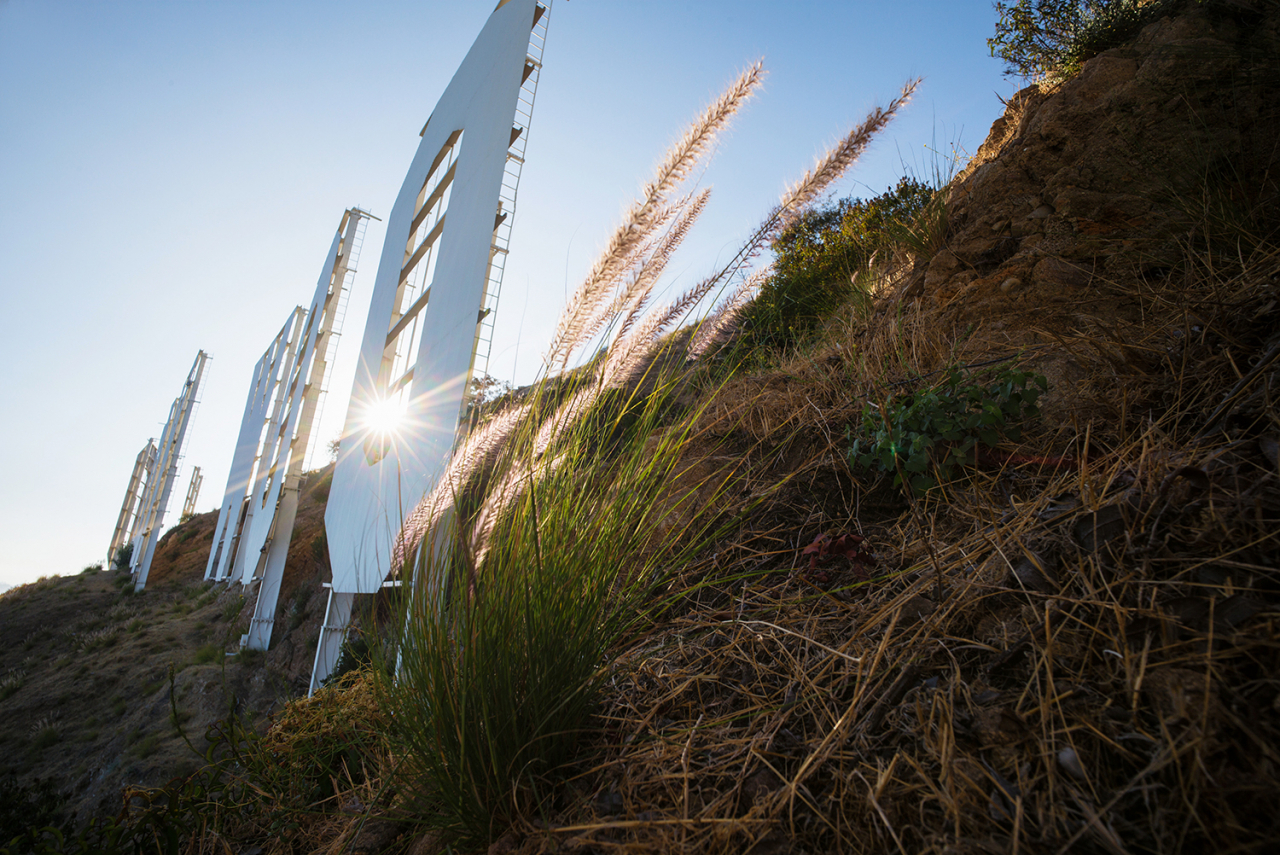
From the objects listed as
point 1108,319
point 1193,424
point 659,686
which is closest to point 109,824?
point 659,686

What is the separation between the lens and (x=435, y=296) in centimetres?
598

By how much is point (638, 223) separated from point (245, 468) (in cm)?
1868

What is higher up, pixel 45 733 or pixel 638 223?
pixel 638 223

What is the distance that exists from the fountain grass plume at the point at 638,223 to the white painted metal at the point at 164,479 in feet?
74.9

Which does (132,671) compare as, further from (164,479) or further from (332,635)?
(164,479)

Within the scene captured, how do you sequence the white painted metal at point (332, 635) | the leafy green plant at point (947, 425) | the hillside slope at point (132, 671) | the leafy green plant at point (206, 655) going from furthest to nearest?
the leafy green plant at point (206, 655) < the hillside slope at point (132, 671) < the white painted metal at point (332, 635) < the leafy green plant at point (947, 425)

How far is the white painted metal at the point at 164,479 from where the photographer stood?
17.8 m

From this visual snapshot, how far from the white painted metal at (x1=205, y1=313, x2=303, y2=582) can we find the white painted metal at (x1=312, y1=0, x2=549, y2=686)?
8312 millimetres

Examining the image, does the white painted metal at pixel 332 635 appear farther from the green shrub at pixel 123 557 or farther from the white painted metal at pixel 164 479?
the green shrub at pixel 123 557

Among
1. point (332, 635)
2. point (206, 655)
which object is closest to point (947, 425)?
point (332, 635)

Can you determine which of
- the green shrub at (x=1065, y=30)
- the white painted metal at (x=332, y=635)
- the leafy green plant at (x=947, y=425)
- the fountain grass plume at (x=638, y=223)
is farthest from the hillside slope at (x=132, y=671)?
the green shrub at (x=1065, y=30)

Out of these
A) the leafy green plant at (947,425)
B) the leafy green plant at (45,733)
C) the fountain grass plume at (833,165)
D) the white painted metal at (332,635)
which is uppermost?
the fountain grass plume at (833,165)

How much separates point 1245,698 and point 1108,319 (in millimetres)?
1535

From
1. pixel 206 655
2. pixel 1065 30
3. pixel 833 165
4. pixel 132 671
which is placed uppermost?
pixel 1065 30
